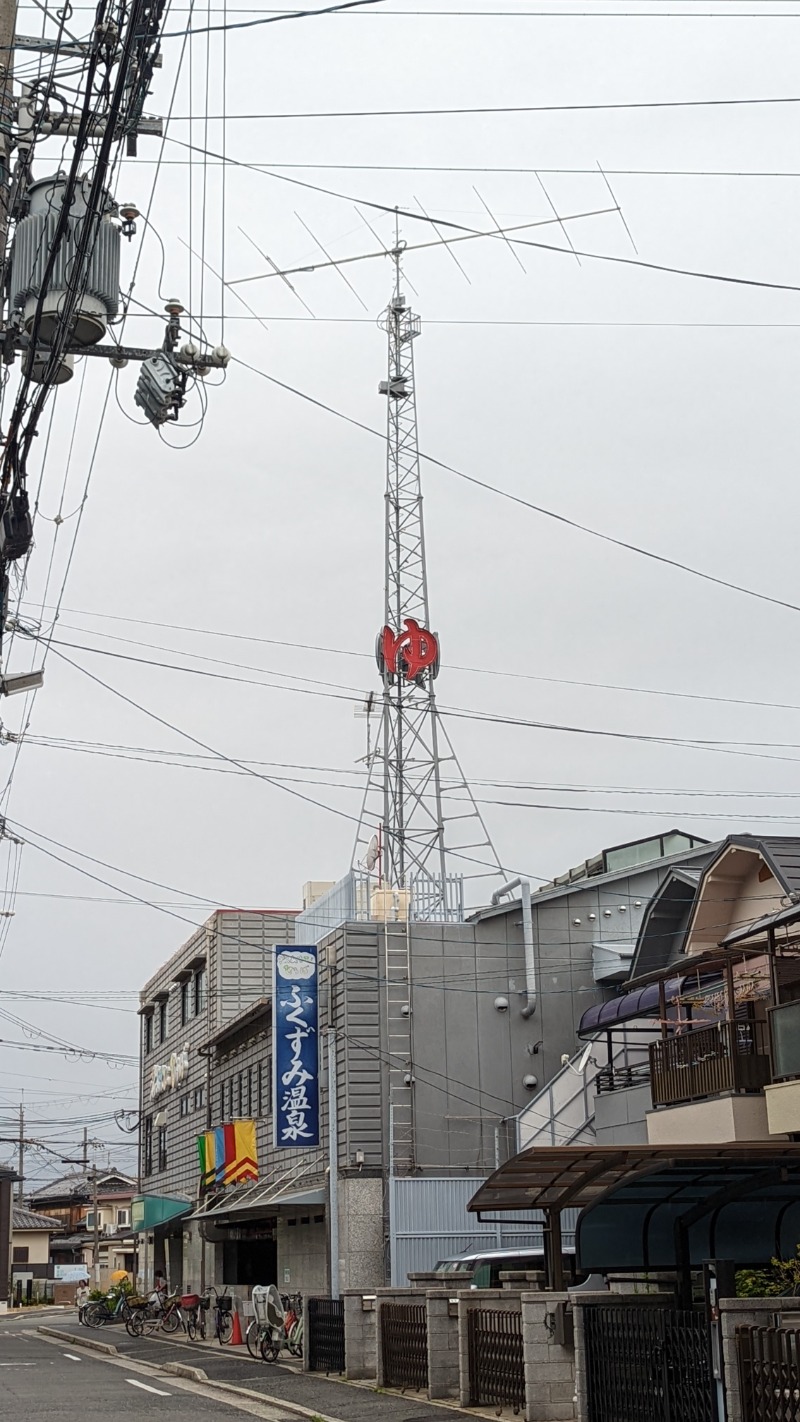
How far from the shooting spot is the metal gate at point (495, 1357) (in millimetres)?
16875

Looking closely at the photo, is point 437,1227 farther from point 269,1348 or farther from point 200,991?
point 200,991

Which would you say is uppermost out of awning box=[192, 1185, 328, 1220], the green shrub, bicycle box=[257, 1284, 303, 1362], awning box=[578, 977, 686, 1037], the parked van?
awning box=[578, 977, 686, 1037]

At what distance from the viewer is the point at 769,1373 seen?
1207 cm

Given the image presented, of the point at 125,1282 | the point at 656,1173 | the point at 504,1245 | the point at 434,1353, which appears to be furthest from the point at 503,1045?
the point at 125,1282

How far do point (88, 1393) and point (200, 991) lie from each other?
1045 inches

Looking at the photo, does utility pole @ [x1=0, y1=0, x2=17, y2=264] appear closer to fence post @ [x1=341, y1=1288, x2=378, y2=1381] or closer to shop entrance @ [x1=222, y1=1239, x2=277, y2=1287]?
fence post @ [x1=341, y1=1288, x2=378, y2=1381]

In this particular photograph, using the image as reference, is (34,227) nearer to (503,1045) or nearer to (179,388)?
(179,388)

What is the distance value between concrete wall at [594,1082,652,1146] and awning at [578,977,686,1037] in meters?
1.25

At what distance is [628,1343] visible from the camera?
14.4 m

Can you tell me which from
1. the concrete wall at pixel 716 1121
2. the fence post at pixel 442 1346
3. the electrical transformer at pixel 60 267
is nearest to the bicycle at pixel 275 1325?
the fence post at pixel 442 1346

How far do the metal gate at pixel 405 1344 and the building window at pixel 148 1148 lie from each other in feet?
121

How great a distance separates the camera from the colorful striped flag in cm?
3697

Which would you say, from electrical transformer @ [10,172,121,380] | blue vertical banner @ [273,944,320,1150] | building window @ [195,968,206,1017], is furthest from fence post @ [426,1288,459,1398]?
building window @ [195,968,206,1017]

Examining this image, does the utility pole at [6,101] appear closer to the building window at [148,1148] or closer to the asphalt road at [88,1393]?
the asphalt road at [88,1393]
